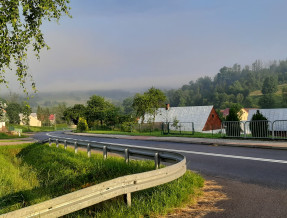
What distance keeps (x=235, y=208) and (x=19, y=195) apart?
5.69m

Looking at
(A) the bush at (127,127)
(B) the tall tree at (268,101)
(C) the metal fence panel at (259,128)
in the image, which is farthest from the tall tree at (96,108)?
(B) the tall tree at (268,101)

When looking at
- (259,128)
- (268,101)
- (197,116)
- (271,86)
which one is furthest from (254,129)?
(271,86)

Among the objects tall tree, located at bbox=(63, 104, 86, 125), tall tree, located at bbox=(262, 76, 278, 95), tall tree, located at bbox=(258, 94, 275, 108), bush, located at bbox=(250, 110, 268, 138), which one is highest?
tall tree, located at bbox=(262, 76, 278, 95)

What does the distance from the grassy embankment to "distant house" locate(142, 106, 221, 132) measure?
35862 millimetres

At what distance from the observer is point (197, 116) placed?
50500 mm

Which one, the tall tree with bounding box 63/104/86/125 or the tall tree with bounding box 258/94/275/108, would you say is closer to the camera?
the tall tree with bounding box 63/104/86/125

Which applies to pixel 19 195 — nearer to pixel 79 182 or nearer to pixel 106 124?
pixel 79 182

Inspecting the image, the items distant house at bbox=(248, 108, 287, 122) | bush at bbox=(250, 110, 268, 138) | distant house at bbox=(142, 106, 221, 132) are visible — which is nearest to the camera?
bush at bbox=(250, 110, 268, 138)

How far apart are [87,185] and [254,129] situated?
1386 centimetres

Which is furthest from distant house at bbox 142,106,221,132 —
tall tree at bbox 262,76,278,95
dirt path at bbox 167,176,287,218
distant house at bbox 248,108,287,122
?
tall tree at bbox 262,76,278,95

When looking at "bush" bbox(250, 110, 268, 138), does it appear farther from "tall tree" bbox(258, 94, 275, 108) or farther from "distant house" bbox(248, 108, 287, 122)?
"tall tree" bbox(258, 94, 275, 108)

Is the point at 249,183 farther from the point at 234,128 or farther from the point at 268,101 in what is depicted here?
the point at 268,101

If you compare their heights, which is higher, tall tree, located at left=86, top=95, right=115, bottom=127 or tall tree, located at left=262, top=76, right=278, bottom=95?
tall tree, located at left=262, top=76, right=278, bottom=95

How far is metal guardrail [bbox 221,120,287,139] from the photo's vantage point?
16.8m
